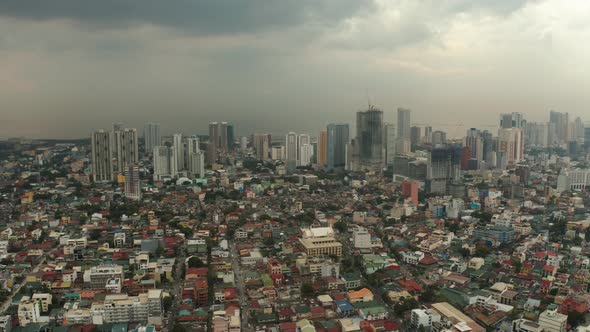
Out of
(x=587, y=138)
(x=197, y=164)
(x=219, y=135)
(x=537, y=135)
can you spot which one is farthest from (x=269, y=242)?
(x=537, y=135)

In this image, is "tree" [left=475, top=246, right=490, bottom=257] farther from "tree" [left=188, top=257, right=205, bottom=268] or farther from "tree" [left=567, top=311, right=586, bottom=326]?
"tree" [left=188, top=257, right=205, bottom=268]

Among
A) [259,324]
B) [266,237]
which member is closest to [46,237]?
[266,237]

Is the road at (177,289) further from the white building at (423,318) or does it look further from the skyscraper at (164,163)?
the skyscraper at (164,163)

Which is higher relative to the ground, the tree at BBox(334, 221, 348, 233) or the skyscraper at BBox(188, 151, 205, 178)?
the skyscraper at BBox(188, 151, 205, 178)

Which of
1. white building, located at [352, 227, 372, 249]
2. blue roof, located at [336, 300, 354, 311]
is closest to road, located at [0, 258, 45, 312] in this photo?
blue roof, located at [336, 300, 354, 311]

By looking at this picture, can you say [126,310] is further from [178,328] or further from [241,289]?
[241,289]

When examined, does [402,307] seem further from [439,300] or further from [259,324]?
[259,324]
